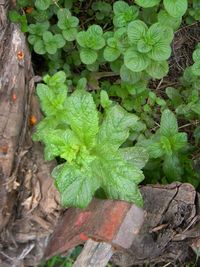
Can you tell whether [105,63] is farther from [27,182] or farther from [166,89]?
[27,182]

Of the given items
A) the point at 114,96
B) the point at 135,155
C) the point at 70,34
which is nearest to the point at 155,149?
the point at 135,155

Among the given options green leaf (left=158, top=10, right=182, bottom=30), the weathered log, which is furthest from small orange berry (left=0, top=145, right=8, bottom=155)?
green leaf (left=158, top=10, right=182, bottom=30)

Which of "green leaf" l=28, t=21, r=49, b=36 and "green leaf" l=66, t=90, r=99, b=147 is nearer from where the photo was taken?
"green leaf" l=66, t=90, r=99, b=147

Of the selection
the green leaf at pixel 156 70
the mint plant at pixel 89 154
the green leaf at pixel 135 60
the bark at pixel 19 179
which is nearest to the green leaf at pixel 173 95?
the green leaf at pixel 156 70

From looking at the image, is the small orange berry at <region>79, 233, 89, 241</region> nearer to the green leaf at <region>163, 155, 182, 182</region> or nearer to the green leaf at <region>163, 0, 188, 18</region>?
the green leaf at <region>163, 155, 182, 182</region>

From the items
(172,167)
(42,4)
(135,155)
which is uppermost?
(42,4)

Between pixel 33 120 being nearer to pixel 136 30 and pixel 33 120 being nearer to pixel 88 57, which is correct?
pixel 88 57
